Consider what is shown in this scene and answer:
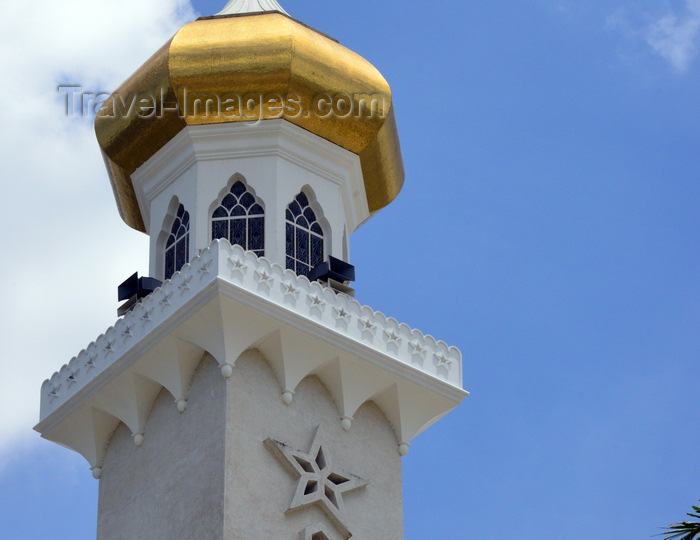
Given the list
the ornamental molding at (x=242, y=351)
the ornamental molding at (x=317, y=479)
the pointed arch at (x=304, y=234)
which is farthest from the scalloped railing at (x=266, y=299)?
the ornamental molding at (x=317, y=479)

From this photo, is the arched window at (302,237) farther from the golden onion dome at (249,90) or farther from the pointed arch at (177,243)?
the pointed arch at (177,243)

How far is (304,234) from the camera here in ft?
72.6

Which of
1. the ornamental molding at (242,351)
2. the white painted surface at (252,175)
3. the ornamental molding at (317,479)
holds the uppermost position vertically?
the white painted surface at (252,175)

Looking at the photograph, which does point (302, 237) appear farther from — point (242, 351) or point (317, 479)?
point (317, 479)

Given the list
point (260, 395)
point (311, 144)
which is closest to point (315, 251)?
point (311, 144)

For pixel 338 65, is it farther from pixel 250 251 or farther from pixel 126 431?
pixel 126 431

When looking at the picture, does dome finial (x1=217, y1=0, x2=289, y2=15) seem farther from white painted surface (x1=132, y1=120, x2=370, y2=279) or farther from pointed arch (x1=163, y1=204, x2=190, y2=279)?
pointed arch (x1=163, y1=204, x2=190, y2=279)

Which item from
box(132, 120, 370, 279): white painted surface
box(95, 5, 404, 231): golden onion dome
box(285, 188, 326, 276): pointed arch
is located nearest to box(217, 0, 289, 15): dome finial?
box(95, 5, 404, 231): golden onion dome

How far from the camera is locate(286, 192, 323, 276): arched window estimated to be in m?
21.8

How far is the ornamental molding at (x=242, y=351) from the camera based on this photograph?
20.0 m

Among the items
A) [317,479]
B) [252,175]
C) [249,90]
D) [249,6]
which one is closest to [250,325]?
[317,479]

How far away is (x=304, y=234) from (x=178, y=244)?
156 cm

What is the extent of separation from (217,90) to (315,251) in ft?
7.41

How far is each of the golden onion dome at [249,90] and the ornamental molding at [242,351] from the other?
2622 mm
